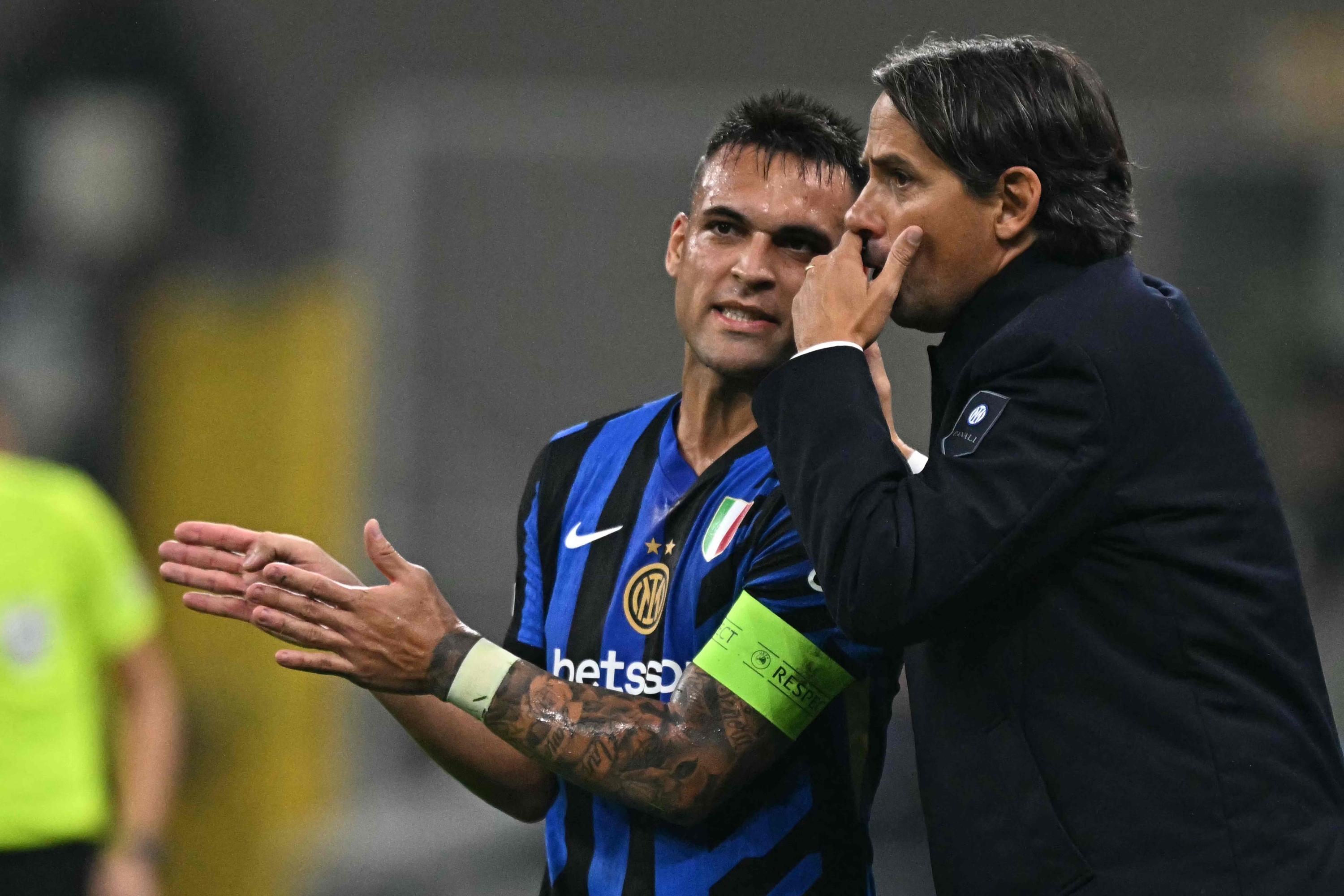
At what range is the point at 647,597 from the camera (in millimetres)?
2506

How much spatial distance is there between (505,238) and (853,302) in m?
5.66

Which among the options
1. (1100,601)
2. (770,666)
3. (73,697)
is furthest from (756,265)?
(73,697)

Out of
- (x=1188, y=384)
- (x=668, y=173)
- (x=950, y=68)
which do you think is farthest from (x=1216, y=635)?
(x=668, y=173)

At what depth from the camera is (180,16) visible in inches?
400

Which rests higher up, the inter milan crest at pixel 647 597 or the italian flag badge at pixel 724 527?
the italian flag badge at pixel 724 527

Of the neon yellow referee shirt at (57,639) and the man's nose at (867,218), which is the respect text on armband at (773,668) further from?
the neon yellow referee shirt at (57,639)

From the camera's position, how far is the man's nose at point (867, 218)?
2.19 m

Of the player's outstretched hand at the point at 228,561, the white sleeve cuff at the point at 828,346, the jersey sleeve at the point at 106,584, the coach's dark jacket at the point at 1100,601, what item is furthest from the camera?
the jersey sleeve at the point at 106,584

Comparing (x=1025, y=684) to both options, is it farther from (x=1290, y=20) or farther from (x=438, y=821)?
(x=1290, y=20)

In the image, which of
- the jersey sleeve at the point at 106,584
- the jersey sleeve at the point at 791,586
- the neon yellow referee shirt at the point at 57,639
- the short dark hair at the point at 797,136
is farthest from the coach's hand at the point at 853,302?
the jersey sleeve at the point at 106,584

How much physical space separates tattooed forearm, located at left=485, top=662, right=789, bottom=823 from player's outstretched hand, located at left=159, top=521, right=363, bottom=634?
1.01 feet

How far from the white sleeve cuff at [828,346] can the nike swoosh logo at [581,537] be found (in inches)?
25.5

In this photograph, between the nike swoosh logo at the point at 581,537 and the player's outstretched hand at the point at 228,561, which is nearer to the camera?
the player's outstretched hand at the point at 228,561

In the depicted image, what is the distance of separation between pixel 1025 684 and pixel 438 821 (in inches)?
190
